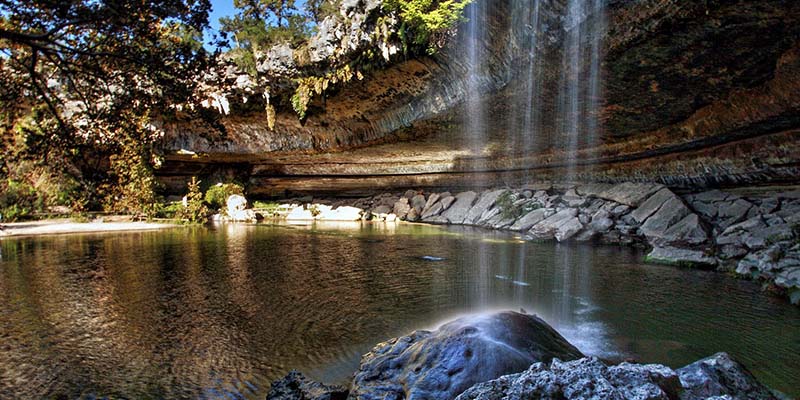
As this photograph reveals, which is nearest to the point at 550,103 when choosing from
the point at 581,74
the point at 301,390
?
the point at 581,74

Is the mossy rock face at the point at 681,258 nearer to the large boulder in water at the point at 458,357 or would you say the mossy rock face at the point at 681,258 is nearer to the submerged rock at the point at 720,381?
the large boulder in water at the point at 458,357

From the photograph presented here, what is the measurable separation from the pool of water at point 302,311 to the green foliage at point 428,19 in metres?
6.40

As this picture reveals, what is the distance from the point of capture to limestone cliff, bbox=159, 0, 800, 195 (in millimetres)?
9352

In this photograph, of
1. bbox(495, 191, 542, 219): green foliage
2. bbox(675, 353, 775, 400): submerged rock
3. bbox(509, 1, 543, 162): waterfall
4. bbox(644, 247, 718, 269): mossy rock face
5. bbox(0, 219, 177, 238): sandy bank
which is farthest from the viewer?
bbox(495, 191, 542, 219): green foliage

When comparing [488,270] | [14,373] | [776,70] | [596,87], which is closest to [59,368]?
[14,373]

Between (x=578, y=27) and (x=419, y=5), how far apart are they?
15.5ft

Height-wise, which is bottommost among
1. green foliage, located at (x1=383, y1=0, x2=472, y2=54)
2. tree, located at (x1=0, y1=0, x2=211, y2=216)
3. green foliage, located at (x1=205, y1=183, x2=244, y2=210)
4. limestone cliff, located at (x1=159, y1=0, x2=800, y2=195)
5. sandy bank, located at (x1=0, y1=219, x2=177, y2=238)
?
sandy bank, located at (x1=0, y1=219, x2=177, y2=238)

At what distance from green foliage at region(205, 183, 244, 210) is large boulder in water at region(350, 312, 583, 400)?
2327cm

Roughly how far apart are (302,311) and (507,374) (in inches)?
171

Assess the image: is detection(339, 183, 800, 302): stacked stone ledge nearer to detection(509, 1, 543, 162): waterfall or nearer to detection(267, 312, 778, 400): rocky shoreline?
detection(509, 1, 543, 162): waterfall

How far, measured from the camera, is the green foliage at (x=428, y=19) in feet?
40.0

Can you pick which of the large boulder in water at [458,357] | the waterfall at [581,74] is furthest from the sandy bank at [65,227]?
the large boulder in water at [458,357]

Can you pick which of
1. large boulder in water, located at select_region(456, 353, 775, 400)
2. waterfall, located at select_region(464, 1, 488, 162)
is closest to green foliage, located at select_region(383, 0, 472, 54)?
waterfall, located at select_region(464, 1, 488, 162)

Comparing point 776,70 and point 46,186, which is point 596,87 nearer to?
point 776,70
